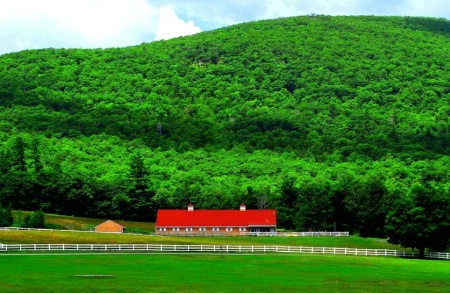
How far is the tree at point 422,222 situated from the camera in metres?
82.2

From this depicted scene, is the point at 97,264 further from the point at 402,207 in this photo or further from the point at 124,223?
the point at 124,223

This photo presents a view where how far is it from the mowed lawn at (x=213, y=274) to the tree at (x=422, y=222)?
10.6m

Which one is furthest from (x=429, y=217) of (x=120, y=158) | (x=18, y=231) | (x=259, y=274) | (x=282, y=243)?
(x=120, y=158)

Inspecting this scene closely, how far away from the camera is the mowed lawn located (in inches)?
1789

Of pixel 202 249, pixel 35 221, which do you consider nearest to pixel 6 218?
pixel 35 221

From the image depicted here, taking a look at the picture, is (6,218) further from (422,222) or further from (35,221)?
(422,222)

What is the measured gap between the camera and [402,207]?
3351 inches

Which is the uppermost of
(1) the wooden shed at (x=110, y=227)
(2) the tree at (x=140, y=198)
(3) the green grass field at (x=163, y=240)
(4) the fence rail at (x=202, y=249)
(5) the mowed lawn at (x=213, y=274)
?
(2) the tree at (x=140, y=198)

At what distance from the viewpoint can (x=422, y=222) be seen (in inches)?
3250

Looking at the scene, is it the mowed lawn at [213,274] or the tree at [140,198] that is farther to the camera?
the tree at [140,198]

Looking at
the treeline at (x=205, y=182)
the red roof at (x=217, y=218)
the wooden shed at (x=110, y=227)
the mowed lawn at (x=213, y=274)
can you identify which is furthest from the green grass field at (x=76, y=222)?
the mowed lawn at (x=213, y=274)

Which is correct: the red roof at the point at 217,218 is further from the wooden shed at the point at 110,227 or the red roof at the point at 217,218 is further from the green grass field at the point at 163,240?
the green grass field at the point at 163,240

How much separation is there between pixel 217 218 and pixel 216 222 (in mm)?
855

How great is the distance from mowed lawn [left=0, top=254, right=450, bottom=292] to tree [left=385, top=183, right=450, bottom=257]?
10588 mm
